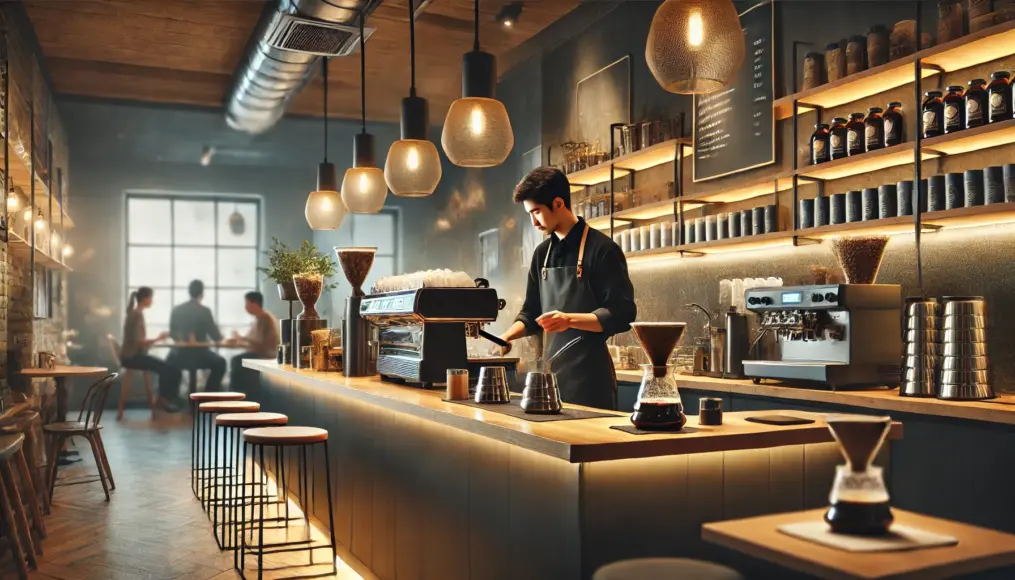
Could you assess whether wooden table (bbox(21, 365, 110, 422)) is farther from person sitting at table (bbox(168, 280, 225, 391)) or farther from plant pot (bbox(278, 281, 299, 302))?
person sitting at table (bbox(168, 280, 225, 391))

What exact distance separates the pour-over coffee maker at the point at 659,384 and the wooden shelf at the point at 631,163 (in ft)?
10.6

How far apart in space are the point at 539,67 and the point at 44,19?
13.2 feet

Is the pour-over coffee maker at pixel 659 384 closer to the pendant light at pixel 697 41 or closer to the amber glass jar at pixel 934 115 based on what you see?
the pendant light at pixel 697 41

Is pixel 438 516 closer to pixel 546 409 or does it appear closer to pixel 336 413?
pixel 546 409

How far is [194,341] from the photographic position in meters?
10.8

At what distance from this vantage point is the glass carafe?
86.7 inches


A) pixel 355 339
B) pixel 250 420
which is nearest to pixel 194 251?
pixel 355 339

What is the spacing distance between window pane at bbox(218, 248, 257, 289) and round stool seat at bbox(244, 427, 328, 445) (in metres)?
7.97

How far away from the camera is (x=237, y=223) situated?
36.9ft

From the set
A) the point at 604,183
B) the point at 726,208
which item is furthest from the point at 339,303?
the point at 726,208

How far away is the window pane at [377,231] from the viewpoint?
11320mm

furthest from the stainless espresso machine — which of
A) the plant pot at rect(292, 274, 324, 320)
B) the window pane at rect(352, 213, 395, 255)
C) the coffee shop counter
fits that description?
the window pane at rect(352, 213, 395, 255)

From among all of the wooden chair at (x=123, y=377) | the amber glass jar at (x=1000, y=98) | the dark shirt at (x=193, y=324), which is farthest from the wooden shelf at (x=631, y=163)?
the wooden chair at (x=123, y=377)

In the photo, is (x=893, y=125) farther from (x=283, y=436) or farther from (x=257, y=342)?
(x=257, y=342)
